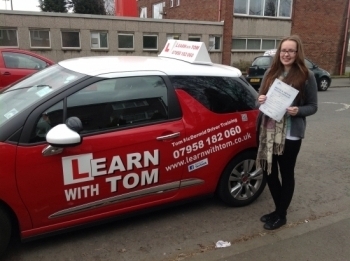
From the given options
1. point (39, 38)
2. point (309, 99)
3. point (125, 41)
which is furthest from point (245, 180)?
point (125, 41)

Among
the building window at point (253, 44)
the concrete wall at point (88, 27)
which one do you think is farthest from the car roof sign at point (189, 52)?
the building window at point (253, 44)

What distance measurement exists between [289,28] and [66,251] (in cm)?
2227

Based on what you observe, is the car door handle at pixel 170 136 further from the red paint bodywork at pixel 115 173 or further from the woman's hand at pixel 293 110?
the woman's hand at pixel 293 110

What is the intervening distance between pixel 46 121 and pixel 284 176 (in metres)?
2.23

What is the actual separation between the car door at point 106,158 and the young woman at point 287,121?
0.81 metres

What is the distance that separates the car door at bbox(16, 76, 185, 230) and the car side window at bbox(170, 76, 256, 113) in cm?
25

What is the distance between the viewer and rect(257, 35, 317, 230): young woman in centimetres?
288

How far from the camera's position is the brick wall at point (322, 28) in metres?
21.9

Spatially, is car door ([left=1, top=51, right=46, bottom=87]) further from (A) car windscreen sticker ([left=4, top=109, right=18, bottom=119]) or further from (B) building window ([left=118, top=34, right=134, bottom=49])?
(B) building window ([left=118, top=34, right=134, bottom=49])

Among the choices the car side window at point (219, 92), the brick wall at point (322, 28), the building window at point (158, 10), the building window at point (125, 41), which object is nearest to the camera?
the car side window at point (219, 92)

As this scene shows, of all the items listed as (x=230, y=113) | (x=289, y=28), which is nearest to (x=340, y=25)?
(x=289, y=28)

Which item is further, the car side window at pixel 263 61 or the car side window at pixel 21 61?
the car side window at pixel 263 61

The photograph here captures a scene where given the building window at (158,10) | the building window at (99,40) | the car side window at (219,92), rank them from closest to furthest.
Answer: the car side window at (219,92) < the building window at (99,40) < the building window at (158,10)

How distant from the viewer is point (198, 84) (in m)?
3.31
